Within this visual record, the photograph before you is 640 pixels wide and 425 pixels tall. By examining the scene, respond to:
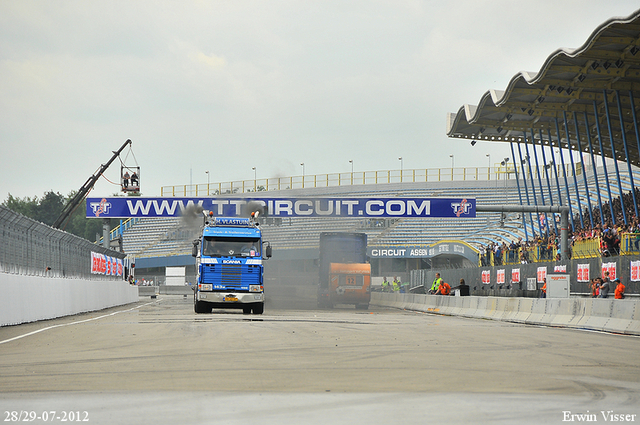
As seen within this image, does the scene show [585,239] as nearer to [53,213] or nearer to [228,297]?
[228,297]

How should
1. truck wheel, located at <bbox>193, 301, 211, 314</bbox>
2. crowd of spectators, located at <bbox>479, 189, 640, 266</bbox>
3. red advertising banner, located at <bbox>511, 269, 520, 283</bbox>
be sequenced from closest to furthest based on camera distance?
truck wheel, located at <bbox>193, 301, 211, 314</bbox> → crowd of spectators, located at <bbox>479, 189, 640, 266</bbox> → red advertising banner, located at <bbox>511, 269, 520, 283</bbox>

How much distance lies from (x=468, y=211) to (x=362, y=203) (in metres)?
5.87

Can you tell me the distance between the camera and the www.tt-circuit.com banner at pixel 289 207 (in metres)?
43.2

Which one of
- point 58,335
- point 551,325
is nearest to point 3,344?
point 58,335

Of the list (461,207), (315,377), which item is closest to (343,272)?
(461,207)

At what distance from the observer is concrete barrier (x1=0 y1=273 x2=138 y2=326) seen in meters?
18.6

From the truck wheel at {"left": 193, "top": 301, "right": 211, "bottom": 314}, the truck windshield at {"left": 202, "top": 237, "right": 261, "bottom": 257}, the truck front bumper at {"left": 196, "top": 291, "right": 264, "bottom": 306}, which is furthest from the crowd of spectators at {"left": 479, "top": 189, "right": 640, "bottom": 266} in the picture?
the truck wheel at {"left": 193, "top": 301, "right": 211, "bottom": 314}

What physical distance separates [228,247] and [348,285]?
1488 centimetres

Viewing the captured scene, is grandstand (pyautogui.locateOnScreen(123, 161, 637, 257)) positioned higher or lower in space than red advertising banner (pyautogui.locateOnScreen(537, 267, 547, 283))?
higher

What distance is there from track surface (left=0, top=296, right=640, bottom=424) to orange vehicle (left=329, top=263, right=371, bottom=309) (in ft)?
79.0

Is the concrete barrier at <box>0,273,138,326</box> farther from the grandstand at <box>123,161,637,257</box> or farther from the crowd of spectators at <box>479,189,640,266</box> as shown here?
the grandstand at <box>123,161,637,257</box>

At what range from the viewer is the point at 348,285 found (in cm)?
3947

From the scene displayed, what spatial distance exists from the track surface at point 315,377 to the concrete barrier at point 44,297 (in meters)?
3.73

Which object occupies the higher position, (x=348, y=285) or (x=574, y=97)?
(x=574, y=97)
